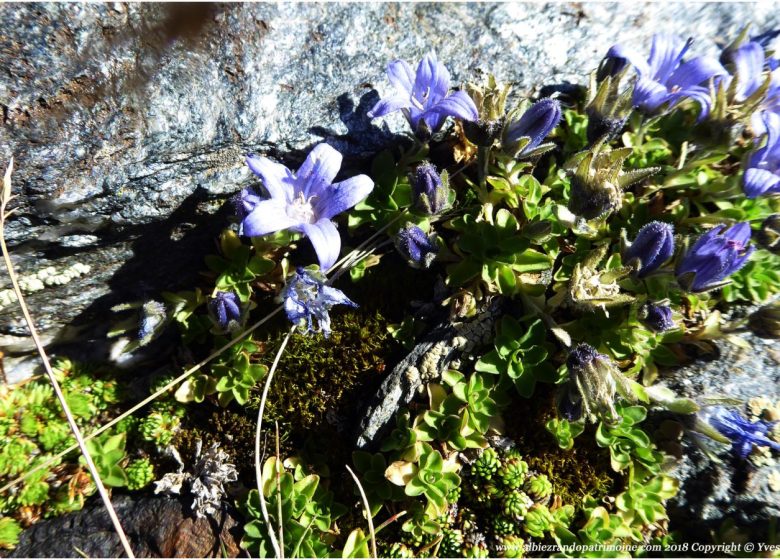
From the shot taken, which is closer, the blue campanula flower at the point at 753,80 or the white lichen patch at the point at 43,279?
the white lichen patch at the point at 43,279

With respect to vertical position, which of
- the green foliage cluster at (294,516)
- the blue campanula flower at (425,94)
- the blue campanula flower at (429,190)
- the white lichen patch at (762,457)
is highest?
the blue campanula flower at (425,94)

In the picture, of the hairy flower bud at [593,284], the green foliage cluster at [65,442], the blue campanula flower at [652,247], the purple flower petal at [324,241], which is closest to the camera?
the purple flower petal at [324,241]

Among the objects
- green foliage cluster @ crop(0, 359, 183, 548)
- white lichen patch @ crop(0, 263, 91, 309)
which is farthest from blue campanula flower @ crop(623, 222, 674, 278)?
white lichen patch @ crop(0, 263, 91, 309)

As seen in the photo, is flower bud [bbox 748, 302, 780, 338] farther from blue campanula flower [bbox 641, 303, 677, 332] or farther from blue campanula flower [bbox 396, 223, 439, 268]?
blue campanula flower [bbox 396, 223, 439, 268]

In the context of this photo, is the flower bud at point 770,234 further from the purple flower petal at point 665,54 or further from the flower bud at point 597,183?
the purple flower petal at point 665,54

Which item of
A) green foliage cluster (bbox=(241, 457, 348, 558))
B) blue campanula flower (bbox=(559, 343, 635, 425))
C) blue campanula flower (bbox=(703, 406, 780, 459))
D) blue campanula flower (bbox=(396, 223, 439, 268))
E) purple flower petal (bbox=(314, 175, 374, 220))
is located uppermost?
purple flower petal (bbox=(314, 175, 374, 220))

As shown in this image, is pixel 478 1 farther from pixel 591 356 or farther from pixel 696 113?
pixel 591 356

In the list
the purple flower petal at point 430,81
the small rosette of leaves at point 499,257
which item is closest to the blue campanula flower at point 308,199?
the purple flower petal at point 430,81
